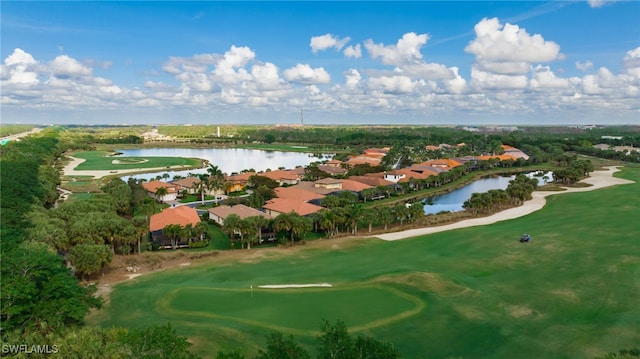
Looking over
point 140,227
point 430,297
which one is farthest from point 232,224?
point 430,297

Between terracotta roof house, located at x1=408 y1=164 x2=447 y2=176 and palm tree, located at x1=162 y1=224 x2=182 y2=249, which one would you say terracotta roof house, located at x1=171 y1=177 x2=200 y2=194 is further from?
terracotta roof house, located at x1=408 y1=164 x2=447 y2=176

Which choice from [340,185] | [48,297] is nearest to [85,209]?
[48,297]

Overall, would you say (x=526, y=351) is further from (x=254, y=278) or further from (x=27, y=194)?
(x=27, y=194)

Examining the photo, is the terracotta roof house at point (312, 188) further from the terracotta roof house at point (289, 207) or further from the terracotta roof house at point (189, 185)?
the terracotta roof house at point (189, 185)

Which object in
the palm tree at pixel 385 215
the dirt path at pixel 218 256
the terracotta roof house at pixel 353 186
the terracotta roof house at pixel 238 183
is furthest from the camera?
the terracotta roof house at pixel 238 183

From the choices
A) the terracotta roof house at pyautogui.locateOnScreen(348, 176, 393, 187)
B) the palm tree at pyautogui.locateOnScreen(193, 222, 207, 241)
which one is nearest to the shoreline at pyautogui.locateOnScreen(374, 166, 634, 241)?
the palm tree at pyautogui.locateOnScreen(193, 222, 207, 241)

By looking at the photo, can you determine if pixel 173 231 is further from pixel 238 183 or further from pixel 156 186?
pixel 238 183

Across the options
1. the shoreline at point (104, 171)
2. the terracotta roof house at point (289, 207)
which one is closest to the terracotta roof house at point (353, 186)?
the terracotta roof house at point (289, 207)
